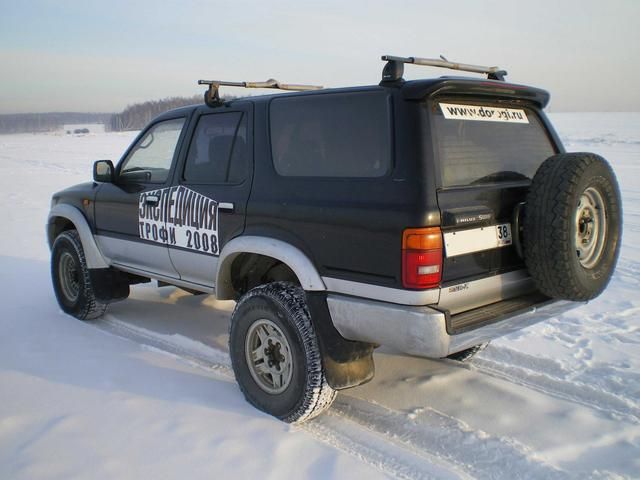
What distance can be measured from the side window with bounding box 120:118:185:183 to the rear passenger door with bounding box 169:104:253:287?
0.24 metres

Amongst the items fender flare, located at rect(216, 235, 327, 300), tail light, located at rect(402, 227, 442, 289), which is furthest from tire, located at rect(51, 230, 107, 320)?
tail light, located at rect(402, 227, 442, 289)

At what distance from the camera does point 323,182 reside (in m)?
2.94

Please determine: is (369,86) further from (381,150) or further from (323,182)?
(323,182)

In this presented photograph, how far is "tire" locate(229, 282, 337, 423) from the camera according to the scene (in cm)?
296

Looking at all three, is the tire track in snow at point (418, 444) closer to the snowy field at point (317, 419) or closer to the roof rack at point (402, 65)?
the snowy field at point (317, 419)

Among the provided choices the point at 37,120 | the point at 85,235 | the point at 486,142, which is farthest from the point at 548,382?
the point at 37,120

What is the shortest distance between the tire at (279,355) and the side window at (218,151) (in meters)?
0.83

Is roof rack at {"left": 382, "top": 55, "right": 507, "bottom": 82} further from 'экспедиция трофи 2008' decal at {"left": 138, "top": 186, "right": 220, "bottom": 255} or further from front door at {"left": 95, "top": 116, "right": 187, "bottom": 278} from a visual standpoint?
front door at {"left": 95, "top": 116, "right": 187, "bottom": 278}

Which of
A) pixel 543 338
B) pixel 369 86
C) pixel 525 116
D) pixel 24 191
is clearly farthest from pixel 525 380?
pixel 24 191

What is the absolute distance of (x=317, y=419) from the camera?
125 inches

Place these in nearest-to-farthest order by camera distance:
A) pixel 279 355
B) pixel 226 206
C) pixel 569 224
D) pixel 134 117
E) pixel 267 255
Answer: pixel 569 224 → pixel 267 255 → pixel 279 355 → pixel 226 206 → pixel 134 117

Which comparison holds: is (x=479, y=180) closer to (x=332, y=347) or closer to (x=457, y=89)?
(x=457, y=89)

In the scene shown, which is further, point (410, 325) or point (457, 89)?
point (457, 89)

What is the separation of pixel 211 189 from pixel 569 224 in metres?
2.14
